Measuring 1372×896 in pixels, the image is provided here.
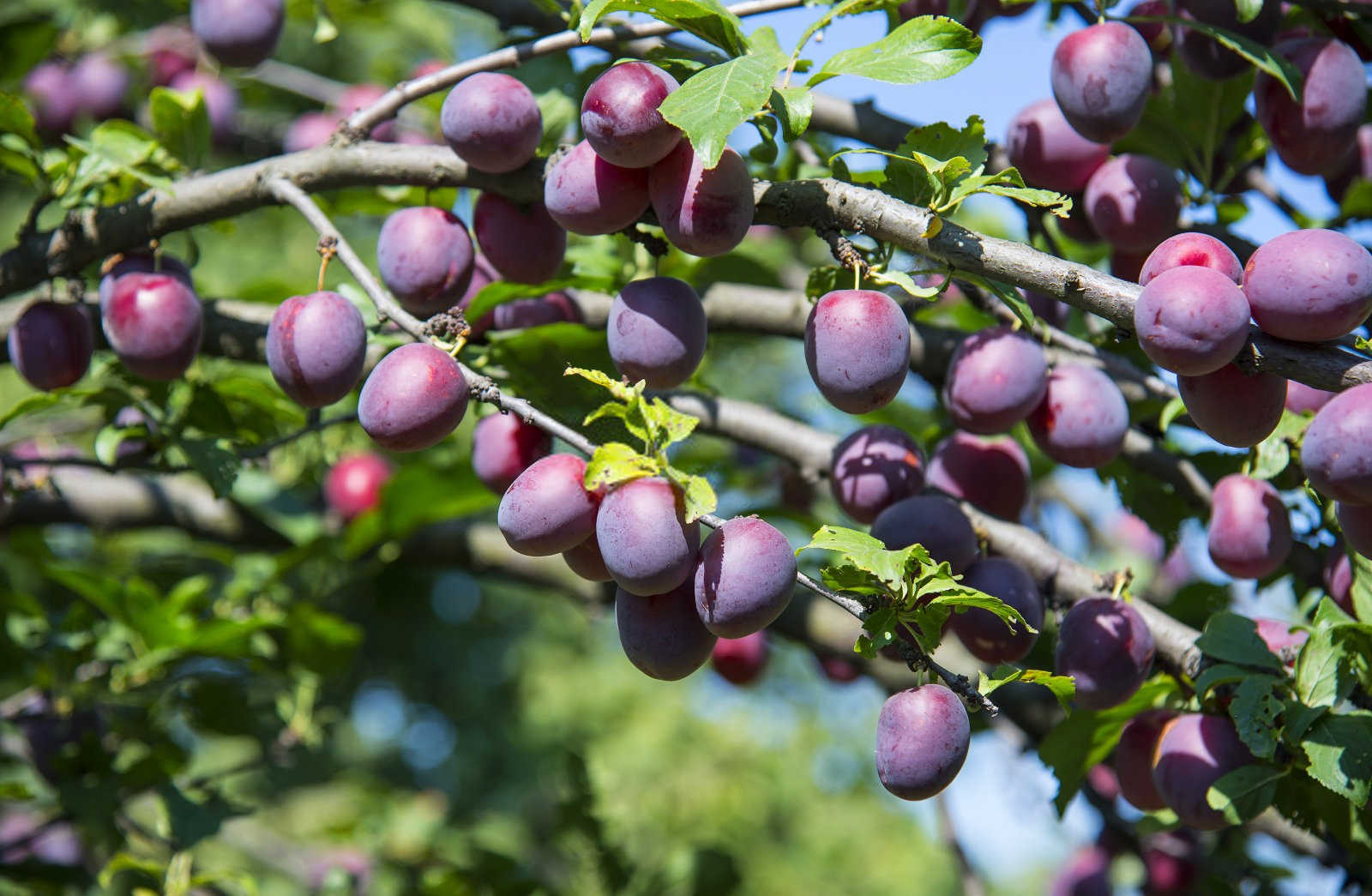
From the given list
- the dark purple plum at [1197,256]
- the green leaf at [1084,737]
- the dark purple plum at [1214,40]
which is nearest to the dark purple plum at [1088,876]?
the green leaf at [1084,737]

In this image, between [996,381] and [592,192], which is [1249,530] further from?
[592,192]

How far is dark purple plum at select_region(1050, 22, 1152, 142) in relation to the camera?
108 centimetres

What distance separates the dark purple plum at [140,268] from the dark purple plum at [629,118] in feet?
1.83

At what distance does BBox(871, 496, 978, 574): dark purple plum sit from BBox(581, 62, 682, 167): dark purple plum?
38cm

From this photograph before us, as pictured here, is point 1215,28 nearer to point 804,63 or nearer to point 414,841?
point 804,63

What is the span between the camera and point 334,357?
0.95m

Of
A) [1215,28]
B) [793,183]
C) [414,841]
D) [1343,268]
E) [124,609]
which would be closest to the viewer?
[1343,268]

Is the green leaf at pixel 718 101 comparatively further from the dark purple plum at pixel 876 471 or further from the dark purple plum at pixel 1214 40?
the dark purple plum at pixel 1214 40

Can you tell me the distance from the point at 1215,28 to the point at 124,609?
4.91 feet

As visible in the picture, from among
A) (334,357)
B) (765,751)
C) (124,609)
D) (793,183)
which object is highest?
(793,183)

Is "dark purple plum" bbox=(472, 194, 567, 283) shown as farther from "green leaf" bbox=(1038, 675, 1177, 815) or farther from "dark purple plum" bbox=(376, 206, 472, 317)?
"green leaf" bbox=(1038, 675, 1177, 815)

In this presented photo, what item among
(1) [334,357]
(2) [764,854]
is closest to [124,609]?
(1) [334,357]

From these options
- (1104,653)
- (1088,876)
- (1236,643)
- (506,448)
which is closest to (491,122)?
(506,448)

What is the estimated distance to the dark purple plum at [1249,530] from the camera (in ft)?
3.76
